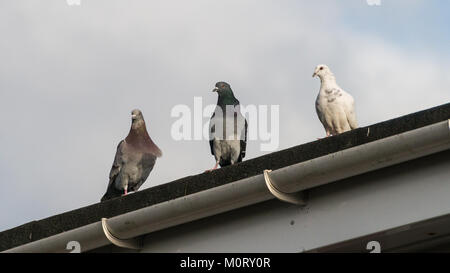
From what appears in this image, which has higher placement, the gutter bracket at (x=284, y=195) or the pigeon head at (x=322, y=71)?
the pigeon head at (x=322, y=71)

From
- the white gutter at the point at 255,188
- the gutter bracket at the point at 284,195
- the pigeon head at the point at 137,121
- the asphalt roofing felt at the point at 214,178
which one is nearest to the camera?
the white gutter at the point at 255,188

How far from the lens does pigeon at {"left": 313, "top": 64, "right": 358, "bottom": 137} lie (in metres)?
9.88

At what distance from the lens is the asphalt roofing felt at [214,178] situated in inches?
217

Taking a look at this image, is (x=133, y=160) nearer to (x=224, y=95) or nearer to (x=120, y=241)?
(x=224, y=95)

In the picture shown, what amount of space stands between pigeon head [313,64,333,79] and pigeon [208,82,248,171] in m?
1.62

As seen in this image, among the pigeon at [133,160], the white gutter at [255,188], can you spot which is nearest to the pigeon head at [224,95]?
the pigeon at [133,160]

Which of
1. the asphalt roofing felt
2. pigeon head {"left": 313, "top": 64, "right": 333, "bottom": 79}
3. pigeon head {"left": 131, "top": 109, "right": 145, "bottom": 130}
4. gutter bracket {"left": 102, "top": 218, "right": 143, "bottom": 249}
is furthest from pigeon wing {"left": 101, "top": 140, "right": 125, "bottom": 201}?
gutter bracket {"left": 102, "top": 218, "right": 143, "bottom": 249}

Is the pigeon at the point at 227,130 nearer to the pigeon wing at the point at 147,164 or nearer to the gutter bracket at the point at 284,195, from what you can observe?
the pigeon wing at the point at 147,164

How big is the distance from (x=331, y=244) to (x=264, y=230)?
1.74 feet

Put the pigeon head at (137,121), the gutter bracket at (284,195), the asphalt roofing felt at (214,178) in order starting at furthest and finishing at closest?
1. the pigeon head at (137,121)
2. the gutter bracket at (284,195)
3. the asphalt roofing felt at (214,178)

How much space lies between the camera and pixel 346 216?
18.4 ft

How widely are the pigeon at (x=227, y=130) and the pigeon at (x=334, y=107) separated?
67.1 inches

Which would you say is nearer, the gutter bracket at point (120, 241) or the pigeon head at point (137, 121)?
the gutter bracket at point (120, 241)
